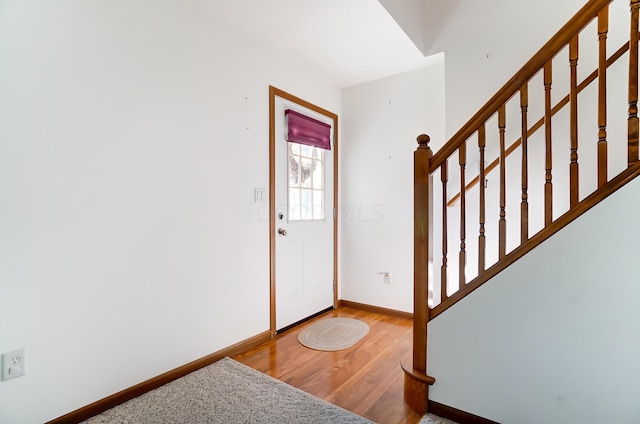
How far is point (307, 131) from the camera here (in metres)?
2.86

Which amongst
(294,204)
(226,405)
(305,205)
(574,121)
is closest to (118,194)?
(226,405)

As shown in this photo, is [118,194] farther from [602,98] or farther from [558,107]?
[558,107]

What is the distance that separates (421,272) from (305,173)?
1636 mm

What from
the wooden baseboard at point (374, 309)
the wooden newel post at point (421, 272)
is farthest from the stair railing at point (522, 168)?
the wooden baseboard at point (374, 309)

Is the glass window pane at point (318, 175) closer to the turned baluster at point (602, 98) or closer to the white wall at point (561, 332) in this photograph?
the white wall at point (561, 332)

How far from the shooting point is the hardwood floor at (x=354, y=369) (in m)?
1.66

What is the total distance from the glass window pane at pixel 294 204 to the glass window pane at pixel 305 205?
0.15 ft

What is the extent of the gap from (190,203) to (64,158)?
675 mm

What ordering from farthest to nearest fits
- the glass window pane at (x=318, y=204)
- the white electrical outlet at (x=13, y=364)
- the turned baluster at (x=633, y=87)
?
the glass window pane at (x=318, y=204), the white electrical outlet at (x=13, y=364), the turned baluster at (x=633, y=87)

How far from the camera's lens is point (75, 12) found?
4.93ft

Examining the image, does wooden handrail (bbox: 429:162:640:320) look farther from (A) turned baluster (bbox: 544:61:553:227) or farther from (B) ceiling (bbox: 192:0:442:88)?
(B) ceiling (bbox: 192:0:442:88)

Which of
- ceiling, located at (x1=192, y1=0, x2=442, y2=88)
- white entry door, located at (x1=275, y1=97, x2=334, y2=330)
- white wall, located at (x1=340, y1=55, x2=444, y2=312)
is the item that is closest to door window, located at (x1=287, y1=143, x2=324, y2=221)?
white entry door, located at (x1=275, y1=97, x2=334, y2=330)

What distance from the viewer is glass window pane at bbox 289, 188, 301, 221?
9.13ft

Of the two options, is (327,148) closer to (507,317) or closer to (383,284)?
(383,284)
